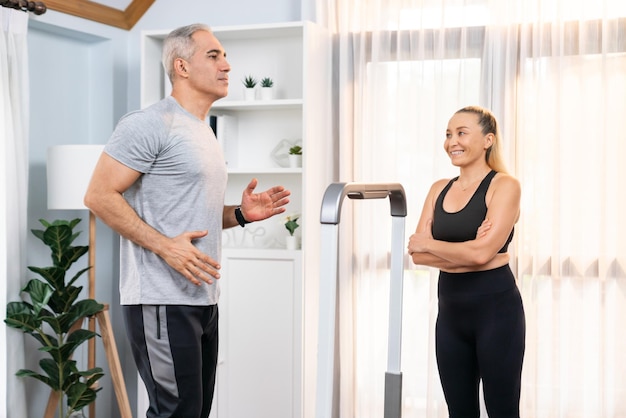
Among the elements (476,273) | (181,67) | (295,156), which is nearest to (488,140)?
(476,273)

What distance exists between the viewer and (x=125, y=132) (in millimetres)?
2217

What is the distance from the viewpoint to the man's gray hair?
2387 mm

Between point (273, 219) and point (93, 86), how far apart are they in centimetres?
115

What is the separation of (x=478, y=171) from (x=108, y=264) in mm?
2202

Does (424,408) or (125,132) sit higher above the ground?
(125,132)

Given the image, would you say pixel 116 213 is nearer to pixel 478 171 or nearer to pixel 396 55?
→ pixel 478 171

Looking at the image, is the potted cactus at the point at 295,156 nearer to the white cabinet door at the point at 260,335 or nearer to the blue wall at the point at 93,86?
the white cabinet door at the point at 260,335

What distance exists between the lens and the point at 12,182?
3.41 meters

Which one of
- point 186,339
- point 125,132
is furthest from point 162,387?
point 125,132

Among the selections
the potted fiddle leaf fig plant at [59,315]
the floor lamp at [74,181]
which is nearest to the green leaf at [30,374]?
the potted fiddle leaf fig plant at [59,315]

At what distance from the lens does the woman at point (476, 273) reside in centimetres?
257

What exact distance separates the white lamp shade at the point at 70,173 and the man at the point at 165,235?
4.15ft

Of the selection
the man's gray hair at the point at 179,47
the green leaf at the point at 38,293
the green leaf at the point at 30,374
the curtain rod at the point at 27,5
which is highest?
the curtain rod at the point at 27,5

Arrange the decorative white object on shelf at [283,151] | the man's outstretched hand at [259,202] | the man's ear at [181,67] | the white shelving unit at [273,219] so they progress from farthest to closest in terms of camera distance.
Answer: the decorative white object on shelf at [283,151], the white shelving unit at [273,219], the man's outstretched hand at [259,202], the man's ear at [181,67]
